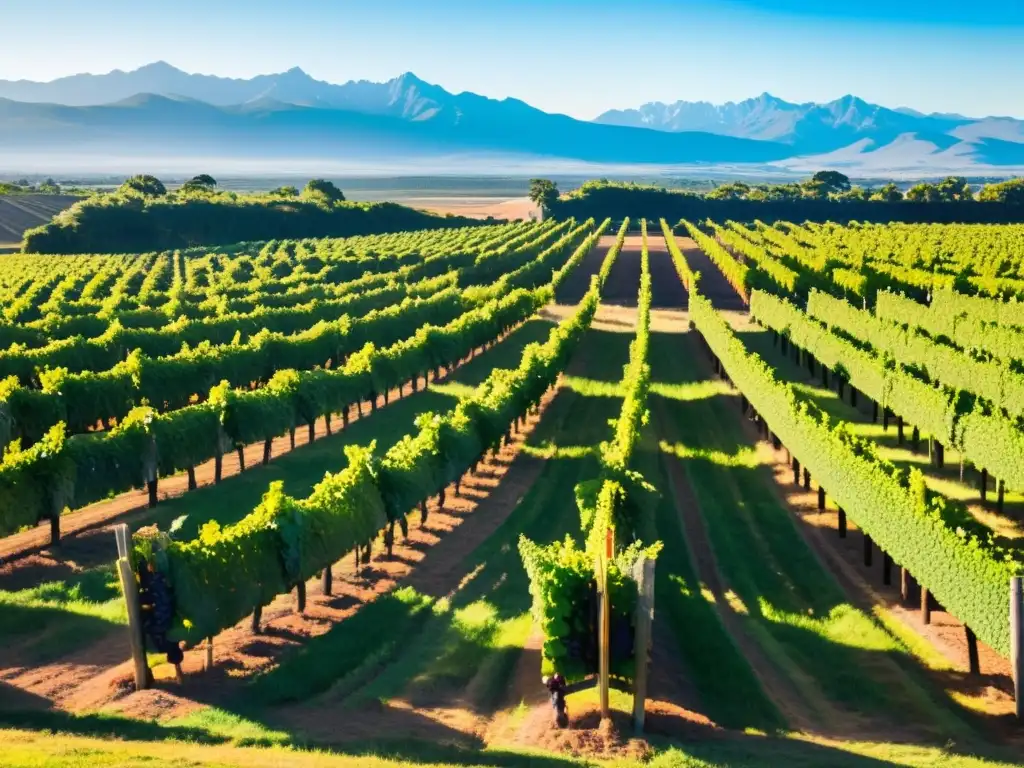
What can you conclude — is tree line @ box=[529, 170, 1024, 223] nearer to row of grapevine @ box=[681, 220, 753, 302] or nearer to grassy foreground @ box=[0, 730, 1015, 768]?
row of grapevine @ box=[681, 220, 753, 302]

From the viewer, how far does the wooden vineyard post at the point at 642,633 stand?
18.7 metres

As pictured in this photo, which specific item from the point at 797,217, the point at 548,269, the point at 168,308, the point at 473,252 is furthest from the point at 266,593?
the point at 797,217

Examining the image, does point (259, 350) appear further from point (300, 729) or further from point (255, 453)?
point (300, 729)

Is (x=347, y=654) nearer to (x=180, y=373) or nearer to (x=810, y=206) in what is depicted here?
(x=180, y=373)

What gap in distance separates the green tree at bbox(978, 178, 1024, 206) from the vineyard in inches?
5590

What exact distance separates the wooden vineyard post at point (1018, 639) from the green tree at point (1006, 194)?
187 m

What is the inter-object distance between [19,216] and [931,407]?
578 ft

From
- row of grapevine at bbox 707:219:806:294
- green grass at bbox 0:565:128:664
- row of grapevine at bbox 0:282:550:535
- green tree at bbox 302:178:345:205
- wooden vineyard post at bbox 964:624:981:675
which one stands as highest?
green tree at bbox 302:178:345:205

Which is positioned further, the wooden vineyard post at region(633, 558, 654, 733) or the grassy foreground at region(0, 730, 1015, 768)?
the wooden vineyard post at region(633, 558, 654, 733)

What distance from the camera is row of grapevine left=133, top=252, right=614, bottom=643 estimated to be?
21297 mm

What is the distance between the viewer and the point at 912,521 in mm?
25250

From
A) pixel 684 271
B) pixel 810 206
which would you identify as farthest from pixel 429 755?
pixel 810 206

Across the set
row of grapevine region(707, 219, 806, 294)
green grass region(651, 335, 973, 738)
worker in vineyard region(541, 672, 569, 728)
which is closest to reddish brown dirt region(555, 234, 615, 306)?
row of grapevine region(707, 219, 806, 294)

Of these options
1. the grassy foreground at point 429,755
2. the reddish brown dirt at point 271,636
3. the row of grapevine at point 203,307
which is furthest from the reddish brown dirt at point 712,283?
the grassy foreground at point 429,755
